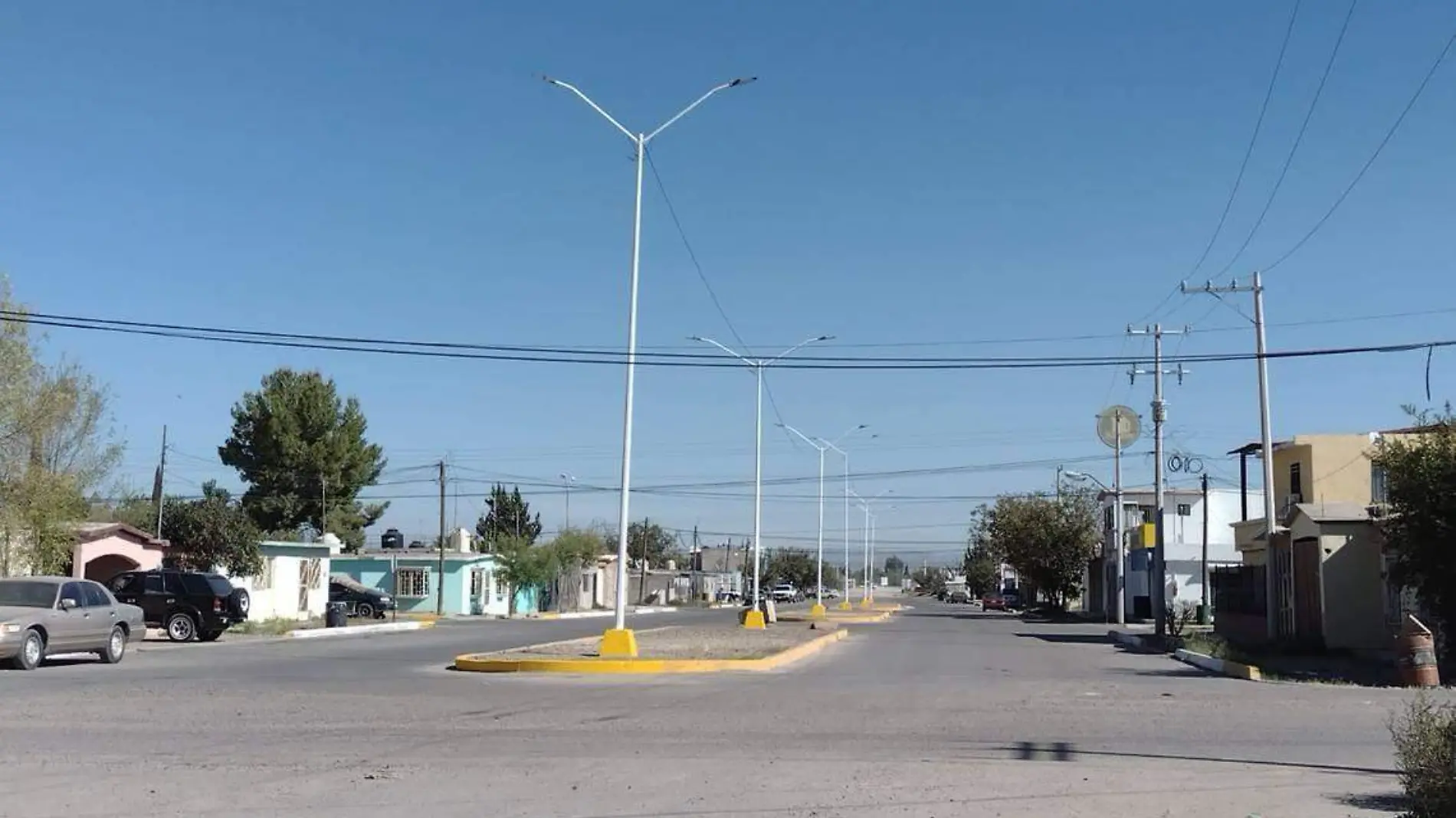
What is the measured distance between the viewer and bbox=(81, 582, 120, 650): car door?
2717 centimetres

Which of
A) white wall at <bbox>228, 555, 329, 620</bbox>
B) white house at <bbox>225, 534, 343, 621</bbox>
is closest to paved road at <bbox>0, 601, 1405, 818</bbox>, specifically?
white wall at <bbox>228, 555, 329, 620</bbox>

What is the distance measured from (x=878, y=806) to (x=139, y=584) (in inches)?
1279

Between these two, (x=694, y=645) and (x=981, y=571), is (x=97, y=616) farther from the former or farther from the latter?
(x=981, y=571)

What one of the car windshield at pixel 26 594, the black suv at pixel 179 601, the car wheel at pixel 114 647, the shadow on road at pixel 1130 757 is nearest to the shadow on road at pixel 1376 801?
the shadow on road at pixel 1130 757

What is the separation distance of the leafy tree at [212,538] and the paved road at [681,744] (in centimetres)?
2089

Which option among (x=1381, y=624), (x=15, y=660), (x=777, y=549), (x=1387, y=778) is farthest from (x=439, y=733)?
(x=777, y=549)

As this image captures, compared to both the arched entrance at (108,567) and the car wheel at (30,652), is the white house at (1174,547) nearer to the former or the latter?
the arched entrance at (108,567)

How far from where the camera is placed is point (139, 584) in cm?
3803

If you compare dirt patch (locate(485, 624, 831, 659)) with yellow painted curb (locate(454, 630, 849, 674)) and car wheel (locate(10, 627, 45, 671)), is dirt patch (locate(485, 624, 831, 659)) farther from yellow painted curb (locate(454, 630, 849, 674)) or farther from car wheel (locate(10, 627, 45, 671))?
car wheel (locate(10, 627, 45, 671))

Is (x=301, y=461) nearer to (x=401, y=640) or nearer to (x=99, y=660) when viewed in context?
(x=401, y=640)

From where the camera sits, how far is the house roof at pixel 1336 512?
1294 inches

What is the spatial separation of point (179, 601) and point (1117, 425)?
36.6 m

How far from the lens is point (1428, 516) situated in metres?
25.8

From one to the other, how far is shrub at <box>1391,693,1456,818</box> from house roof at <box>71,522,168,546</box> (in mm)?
38054
